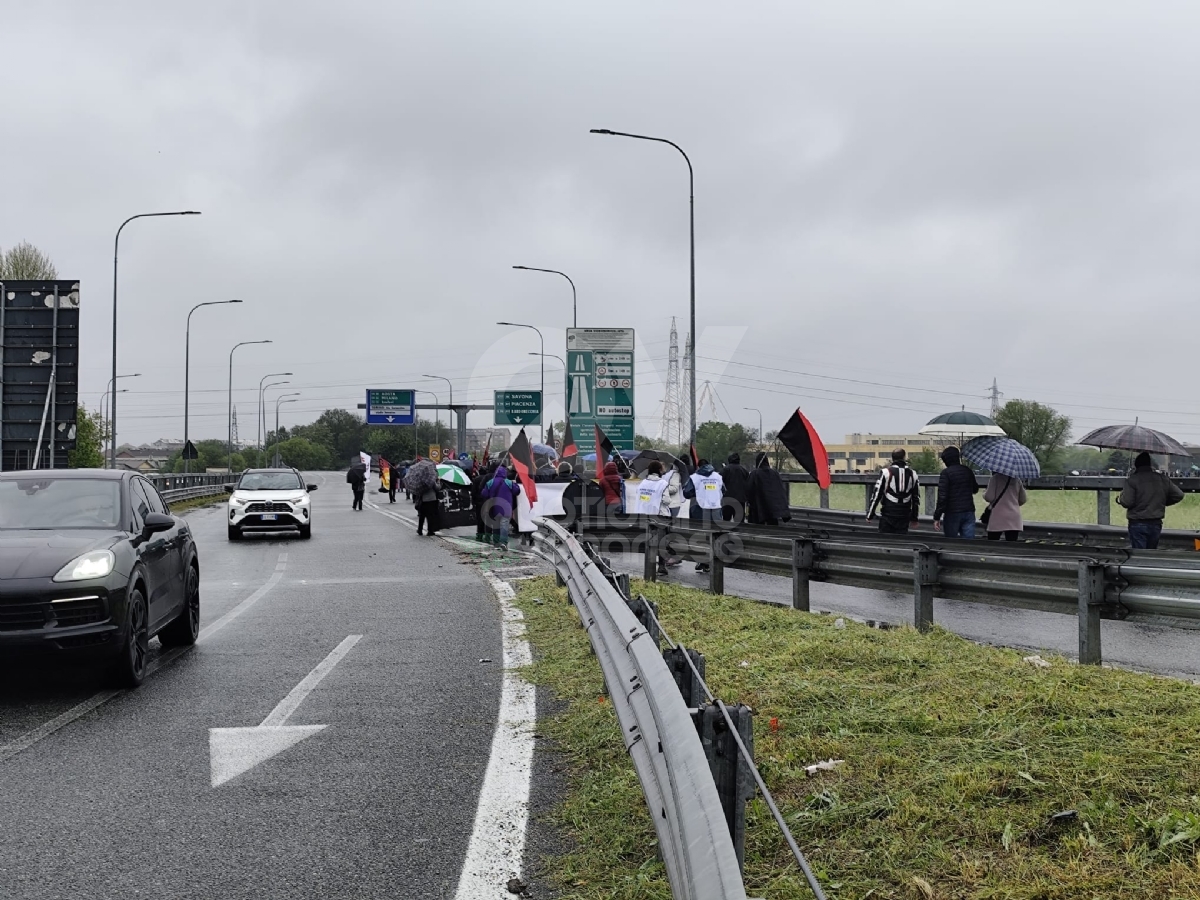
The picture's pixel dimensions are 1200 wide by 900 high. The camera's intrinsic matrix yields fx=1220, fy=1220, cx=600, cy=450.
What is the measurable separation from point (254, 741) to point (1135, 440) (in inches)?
456

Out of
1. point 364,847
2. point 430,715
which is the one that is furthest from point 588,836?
point 430,715

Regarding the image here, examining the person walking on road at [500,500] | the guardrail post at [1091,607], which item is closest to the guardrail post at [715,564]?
the guardrail post at [1091,607]

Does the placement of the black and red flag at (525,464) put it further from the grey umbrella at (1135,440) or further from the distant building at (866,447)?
the distant building at (866,447)

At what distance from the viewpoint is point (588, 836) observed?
187 inches

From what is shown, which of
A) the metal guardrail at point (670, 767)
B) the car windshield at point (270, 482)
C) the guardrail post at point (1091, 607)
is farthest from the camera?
the car windshield at point (270, 482)

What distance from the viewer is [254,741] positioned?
6.54m

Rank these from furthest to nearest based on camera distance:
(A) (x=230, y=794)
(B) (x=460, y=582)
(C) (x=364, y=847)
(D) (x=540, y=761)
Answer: (B) (x=460, y=582) → (D) (x=540, y=761) → (A) (x=230, y=794) → (C) (x=364, y=847)

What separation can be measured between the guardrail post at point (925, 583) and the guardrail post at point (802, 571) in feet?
5.80

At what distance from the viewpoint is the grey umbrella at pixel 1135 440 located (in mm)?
14242

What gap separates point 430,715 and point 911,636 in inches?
142

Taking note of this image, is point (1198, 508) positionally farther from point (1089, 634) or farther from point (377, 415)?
point (377, 415)

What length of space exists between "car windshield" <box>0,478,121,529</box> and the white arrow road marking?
7.62ft

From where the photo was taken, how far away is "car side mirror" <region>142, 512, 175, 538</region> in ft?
29.3

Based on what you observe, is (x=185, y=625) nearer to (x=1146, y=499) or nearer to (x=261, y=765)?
(x=261, y=765)
